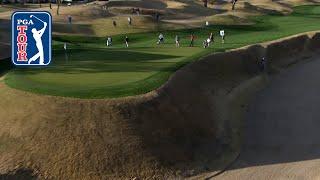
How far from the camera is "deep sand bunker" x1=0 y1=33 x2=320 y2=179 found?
29141mm

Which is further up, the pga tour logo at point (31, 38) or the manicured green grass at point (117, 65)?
the pga tour logo at point (31, 38)

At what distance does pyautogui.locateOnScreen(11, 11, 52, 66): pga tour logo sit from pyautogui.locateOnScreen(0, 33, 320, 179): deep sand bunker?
969 cm

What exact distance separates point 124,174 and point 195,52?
22.8m

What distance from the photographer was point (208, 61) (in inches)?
1791

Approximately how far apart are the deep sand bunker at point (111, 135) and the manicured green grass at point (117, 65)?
1181 mm

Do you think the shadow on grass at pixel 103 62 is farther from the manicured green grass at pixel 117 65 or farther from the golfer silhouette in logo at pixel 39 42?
the golfer silhouette in logo at pixel 39 42

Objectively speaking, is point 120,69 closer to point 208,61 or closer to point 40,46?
point 208,61

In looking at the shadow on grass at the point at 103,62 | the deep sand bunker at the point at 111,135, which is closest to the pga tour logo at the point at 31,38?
the deep sand bunker at the point at 111,135

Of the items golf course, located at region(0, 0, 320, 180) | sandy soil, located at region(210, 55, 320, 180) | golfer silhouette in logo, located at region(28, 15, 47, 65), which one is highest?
golfer silhouette in logo, located at region(28, 15, 47, 65)

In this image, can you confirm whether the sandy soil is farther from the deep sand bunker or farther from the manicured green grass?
the manicured green grass

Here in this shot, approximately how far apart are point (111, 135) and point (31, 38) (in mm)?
11095

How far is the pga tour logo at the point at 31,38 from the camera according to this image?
20.2 meters

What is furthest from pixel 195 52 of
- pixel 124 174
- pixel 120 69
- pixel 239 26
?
pixel 239 26

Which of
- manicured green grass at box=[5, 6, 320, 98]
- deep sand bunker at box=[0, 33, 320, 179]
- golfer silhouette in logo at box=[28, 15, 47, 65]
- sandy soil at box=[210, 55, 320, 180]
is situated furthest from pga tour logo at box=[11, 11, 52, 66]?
sandy soil at box=[210, 55, 320, 180]
